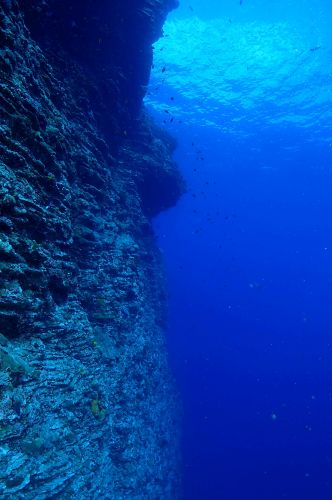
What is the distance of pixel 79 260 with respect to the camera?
33.0 ft

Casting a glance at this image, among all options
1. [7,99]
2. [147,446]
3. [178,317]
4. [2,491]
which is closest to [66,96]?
[7,99]

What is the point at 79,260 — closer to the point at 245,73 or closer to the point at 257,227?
the point at 245,73

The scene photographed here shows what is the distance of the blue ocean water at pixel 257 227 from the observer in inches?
1086

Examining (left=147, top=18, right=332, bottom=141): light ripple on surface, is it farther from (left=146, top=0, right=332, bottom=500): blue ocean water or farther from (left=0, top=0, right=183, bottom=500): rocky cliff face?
(left=0, top=0, right=183, bottom=500): rocky cliff face

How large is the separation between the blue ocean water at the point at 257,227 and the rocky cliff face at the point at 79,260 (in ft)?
30.6

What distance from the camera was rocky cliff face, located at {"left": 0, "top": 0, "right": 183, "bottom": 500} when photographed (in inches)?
246

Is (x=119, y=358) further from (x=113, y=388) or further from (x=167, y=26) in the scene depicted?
(x=167, y=26)

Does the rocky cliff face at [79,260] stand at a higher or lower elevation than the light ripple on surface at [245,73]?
lower

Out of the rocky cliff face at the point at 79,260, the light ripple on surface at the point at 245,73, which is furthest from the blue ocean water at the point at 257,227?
the rocky cliff face at the point at 79,260

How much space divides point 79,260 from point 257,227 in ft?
234

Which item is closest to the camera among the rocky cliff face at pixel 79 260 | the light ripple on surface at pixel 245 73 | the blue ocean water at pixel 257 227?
the rocky cliff face at pixel 79 260

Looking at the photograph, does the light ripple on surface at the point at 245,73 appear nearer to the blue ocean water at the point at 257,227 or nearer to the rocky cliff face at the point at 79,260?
the blue ocean water at the point at 257,227

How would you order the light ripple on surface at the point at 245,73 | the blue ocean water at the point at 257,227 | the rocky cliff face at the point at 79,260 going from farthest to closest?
1. the blue ocean water at the point at 257,227
2. the light ripple on surface at the point at 245,73
3. the rocky cliff face at the point at 79,260

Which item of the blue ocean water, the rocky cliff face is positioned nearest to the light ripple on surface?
the blue ocean water
